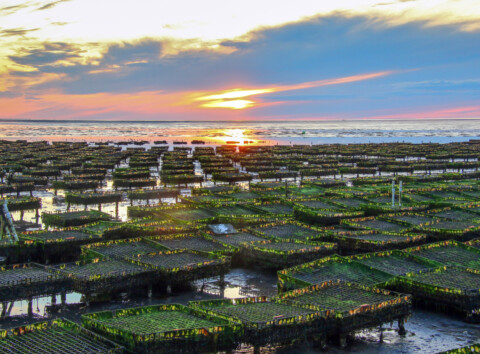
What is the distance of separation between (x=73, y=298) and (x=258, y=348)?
31.0ft

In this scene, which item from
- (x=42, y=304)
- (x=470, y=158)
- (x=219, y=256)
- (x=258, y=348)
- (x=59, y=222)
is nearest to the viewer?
(x=258, y=348)

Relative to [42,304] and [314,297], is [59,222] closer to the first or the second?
[42,304]

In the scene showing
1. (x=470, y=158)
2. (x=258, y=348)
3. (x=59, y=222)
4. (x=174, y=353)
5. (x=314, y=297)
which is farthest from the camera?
(x=470, y=158)

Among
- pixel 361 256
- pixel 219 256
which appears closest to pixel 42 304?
pixel 219 256

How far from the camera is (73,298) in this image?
836 inches

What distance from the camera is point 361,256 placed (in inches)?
927

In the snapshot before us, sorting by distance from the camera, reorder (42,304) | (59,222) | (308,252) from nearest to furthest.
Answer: (42,304)
(308,252)
(59,222)

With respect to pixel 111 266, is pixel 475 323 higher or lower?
lower

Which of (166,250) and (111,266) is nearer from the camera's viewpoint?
(111,266)

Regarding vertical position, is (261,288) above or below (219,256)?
below

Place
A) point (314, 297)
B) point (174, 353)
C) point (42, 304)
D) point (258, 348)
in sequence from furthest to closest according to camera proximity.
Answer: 1. point (42, 304)
2. point (314, 297)
3. point (258, 348)
4. point (174, 353)

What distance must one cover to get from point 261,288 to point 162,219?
10689mm

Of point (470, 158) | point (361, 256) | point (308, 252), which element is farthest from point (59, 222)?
point (470, 158)

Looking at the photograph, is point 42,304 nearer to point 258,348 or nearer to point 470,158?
point 258,348
